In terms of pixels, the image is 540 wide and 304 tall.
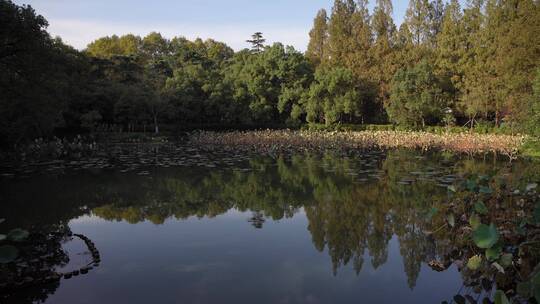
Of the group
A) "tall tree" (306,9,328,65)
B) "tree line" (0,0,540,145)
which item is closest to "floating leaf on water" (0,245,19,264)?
"tree line" (0,0,540,145)

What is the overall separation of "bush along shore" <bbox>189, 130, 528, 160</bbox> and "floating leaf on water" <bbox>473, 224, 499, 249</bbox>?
57.5ft

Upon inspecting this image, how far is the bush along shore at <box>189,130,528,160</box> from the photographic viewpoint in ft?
69.3

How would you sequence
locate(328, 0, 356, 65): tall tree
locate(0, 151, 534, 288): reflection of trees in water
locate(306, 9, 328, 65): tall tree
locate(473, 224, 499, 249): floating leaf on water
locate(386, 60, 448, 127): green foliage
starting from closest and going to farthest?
locate(473, 224, 499, 249): floating leaf on water
locate(0, 151, 534, 288): reflection of trees in water
locate(386, 60, 448, 127): green foliage
locate(328, 0, 356, 65): tall tree
locate(306, 9, 328, 65): tall tree

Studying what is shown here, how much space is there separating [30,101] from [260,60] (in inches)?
779

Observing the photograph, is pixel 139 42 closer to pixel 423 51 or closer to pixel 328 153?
pixel 423 51

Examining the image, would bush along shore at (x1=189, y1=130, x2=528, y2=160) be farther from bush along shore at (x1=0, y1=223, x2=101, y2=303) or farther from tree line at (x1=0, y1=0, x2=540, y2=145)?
bush along shore at (x1=0, y1=223, x2=101, y2=303)

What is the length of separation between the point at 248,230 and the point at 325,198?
10.0 feet

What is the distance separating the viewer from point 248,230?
859 cm

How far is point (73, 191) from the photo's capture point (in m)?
12.3

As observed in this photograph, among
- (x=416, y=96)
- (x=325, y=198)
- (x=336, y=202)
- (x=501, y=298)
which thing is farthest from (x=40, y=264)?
(x=416, y=96)

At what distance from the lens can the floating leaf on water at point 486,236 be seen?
367cm

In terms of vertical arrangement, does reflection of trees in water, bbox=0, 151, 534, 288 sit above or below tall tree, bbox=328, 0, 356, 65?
below

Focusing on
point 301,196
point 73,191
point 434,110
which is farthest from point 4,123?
point 434,110

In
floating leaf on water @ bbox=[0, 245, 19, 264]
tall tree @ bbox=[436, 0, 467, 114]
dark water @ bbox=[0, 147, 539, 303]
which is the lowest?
dark water @ bbox=[0, 147, 539, 303]
